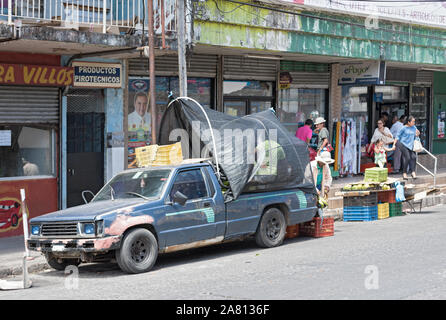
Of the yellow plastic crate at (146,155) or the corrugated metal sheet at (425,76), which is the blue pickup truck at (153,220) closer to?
the yellow plastic crate at (146,155)

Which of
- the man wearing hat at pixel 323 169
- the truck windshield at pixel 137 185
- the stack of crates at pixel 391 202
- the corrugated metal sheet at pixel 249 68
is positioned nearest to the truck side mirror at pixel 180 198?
the truck windshield at pixel 137 185

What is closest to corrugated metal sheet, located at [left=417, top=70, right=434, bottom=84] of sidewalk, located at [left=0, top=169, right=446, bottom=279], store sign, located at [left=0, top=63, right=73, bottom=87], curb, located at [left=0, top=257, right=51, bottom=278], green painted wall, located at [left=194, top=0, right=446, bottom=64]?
green painted wall, located at [left=194, top=0, right=446, bottom=64]

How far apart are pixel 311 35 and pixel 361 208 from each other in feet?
17.1

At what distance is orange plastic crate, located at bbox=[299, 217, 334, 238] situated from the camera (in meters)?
13.1

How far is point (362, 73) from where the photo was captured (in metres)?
20.5

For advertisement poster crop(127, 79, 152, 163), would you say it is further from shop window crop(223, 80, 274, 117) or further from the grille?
the grille

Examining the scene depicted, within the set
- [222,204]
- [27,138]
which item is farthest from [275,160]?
[27,138]

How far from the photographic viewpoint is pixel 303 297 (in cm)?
770

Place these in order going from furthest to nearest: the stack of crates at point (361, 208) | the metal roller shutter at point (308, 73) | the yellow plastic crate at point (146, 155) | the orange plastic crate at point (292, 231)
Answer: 1. the metal roller shutter at point (308, 73)
2. the stack of crates at point (361, 208)
3. the orange plastic crate at point (292, 231)
4. the yellow plastic crate at point (146, 155)

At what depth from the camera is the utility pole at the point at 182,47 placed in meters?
13.8

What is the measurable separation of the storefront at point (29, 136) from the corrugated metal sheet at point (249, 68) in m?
5.04
